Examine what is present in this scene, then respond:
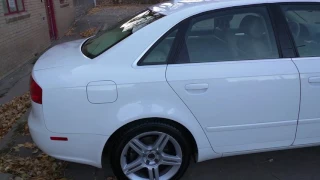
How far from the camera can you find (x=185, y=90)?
272 cm

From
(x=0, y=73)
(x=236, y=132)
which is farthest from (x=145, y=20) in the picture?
(x=0, y=73)

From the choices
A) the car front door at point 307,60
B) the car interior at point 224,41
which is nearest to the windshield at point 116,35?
the car interior at point 224,41

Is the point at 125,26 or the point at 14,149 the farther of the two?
the point at 14,149

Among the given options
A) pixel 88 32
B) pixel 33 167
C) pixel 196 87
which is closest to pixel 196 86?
pixel 196 87

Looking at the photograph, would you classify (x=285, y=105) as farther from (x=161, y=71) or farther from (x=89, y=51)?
(x=89, y=51)

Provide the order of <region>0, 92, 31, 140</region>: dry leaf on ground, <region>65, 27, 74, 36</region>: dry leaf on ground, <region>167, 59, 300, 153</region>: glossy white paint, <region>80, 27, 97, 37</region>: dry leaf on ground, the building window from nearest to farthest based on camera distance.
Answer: <region>167, 59, 300, 153</region>: glossy white paint → <region>0, 92, 31, 140</region>: dry leaf on ground → the building window → <region>80, 27, 97, 37</region>: dry leaf on ground → <region>65, 27, 74, 36</region>: dry leaf on ground

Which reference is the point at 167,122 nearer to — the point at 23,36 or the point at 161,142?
the point at 161,142

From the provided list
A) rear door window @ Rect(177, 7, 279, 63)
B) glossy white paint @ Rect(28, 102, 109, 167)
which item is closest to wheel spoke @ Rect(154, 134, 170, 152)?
glossy white paint @ Rect(28, 102, 109, 167)

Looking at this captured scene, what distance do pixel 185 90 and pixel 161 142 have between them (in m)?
0.52

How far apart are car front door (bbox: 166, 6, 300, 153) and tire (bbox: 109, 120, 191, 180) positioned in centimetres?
28

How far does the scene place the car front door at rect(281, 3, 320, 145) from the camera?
113 inches

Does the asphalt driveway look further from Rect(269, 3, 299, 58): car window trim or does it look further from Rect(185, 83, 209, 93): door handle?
Rect(269, 3, 299, 58): car window trim

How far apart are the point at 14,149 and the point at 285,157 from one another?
2955 millimetres

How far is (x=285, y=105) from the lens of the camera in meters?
2.87
